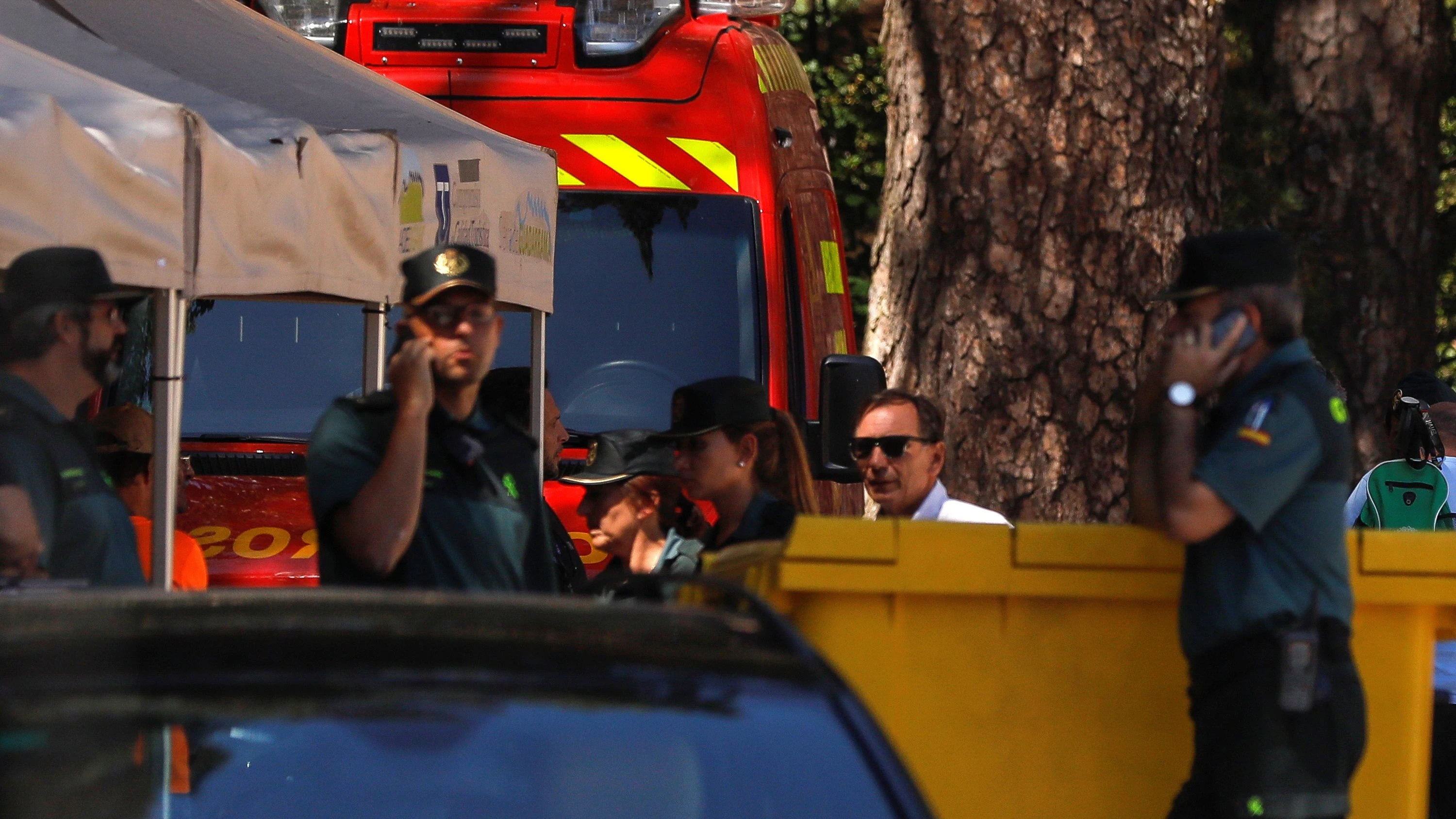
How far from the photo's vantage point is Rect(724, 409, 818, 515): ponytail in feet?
16.5

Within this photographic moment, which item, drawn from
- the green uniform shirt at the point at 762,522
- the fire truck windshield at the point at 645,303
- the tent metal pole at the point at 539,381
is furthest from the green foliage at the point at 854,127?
the green uniform shirt at the point at 762,522

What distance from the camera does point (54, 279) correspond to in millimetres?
3598

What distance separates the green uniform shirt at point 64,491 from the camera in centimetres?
351

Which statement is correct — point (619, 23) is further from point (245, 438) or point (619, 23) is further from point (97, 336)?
point (97, 336)

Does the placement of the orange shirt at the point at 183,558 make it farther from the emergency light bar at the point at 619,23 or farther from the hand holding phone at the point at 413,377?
the emergency light bar at the point at 619,23

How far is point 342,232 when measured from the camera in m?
4.98

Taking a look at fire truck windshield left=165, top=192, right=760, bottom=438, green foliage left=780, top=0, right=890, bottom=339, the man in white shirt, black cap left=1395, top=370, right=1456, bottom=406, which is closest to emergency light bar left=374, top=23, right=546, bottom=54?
fire truck windshield left=165, top=192, right=760, bottom=438

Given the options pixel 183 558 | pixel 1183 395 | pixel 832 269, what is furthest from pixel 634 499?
pixel 832 269

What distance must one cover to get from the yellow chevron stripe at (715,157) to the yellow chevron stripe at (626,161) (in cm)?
12

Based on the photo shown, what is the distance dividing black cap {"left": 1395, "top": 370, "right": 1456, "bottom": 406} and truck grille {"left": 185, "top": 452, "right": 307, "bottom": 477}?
436cm

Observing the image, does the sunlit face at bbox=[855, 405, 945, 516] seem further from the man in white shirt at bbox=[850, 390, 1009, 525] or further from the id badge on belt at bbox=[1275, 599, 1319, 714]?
the id badge on belt at bbox=[1275, 599, 1319, 714]

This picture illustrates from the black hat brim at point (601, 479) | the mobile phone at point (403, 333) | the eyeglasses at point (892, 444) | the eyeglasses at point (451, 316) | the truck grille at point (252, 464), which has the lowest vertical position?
the truck grille at point (252, 464)

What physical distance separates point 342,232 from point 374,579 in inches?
63.3

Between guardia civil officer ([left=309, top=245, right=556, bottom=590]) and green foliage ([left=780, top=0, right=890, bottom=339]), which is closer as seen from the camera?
guardia civil officer ([left=309, top=245, right=556, bottom=590])
